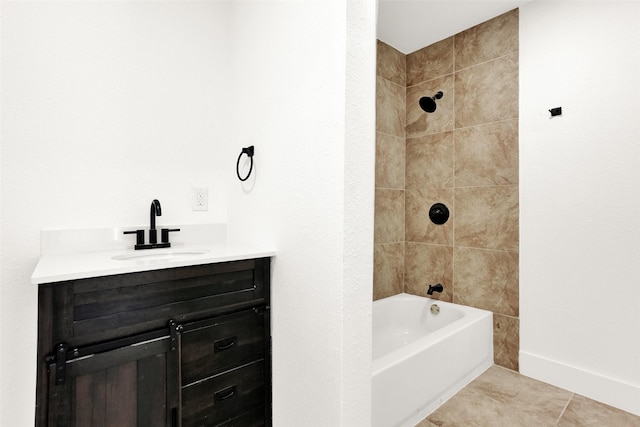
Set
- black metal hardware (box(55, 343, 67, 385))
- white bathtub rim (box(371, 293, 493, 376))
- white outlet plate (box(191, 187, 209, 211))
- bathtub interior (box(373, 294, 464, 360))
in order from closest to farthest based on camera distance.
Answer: black metal hardware (box(55, 343, 67, 385))
white bathtub rim (box(371, 293, 493, 376))
white outlet plate (box(191, 187, 209, 211))
bathtub interior (box(373, 294, 464, 360))

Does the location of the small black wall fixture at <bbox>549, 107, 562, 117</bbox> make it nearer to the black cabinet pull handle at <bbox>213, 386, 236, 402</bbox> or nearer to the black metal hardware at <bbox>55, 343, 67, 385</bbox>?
the black cabinet pull handle at <bbox>213, 386, 236, 402</bbox>

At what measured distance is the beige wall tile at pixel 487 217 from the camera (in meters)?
2.08

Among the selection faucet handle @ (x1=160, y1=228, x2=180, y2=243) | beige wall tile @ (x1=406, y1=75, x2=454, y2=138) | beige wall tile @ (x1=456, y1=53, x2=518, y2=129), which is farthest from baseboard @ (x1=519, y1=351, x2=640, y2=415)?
faucet handle @ (x1=160, y1=228, x2=180, y2=243)

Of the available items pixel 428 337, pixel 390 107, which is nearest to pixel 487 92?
pixel 390 107

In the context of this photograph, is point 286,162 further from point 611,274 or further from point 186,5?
point 611,274

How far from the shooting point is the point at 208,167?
1.71 metres

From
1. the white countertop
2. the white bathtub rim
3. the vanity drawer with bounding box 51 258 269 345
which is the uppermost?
the white countertop

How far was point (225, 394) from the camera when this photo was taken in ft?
3.98

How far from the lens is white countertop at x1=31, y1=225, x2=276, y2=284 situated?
3.10 feet

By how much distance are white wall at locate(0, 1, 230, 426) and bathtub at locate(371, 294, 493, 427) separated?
4.02 ft

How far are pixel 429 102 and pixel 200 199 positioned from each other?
179 cm

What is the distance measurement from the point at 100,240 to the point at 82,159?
36 cm

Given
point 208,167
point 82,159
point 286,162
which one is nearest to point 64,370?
point 82,159

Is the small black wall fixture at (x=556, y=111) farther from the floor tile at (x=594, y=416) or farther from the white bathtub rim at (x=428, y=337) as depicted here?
the floor tile at (x=594, y=416)
